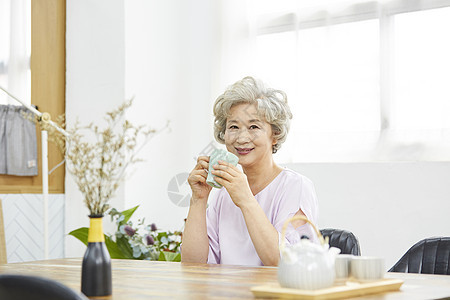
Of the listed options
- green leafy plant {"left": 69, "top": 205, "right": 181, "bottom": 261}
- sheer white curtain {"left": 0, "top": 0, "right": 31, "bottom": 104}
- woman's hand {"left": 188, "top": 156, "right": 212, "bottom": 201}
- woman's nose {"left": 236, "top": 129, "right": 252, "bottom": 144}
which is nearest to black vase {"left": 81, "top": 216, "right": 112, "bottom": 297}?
woman's hand {"left": 188, "top": 156, "right": 212, "bottom": 201}

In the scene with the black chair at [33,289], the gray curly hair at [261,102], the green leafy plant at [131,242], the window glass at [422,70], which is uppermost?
the window glass at [422,70]

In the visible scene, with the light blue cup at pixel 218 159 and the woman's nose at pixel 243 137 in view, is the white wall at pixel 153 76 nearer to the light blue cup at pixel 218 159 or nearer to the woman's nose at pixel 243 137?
the woman's nose at pixel 243 137

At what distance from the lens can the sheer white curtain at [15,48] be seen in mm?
4355

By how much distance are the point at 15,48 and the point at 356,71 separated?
91.5 inches

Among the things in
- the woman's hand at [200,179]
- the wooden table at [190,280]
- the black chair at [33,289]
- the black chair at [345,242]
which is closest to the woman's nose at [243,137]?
the woman's hand at [200,179]

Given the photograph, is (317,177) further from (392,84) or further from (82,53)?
(82,53)

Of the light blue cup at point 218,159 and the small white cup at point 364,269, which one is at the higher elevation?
the light blue cup at point 218,159

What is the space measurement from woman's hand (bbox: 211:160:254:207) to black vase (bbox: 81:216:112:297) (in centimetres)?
86

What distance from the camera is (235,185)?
7.46ft

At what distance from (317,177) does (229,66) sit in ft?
3.16

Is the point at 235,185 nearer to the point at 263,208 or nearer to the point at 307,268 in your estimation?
the point at 263,208

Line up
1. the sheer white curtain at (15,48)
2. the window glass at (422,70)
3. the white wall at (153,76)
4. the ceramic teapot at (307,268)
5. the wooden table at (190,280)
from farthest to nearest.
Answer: the sheer white curtain at (15,48) < the white wall at (153,76) < the window glass at (422,70) < the wooden table at (190,280) < the ceramic teapot at (307,268)

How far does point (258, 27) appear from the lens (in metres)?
3.99

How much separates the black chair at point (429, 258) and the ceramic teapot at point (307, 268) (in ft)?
3.22
